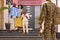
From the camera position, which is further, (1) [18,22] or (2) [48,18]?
(1) [18,22]

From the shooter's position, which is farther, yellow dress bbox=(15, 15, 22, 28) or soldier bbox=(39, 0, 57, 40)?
yellow dress bbox=(15, 15, 22, 28)

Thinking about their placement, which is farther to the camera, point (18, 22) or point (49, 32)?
point (18, 22)

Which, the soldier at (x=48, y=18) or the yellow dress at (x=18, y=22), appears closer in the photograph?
the soldier at (x=48, y=18)

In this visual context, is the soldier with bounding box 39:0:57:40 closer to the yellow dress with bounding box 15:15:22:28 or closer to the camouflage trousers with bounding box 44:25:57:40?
the camouflage trousers with bounding box 44:25:57:40

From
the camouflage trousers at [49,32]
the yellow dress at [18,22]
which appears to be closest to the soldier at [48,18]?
the camouflage trousers at [49,32]

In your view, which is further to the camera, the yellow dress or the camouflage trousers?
the yellow dress

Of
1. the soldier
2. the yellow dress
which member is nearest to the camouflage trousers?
the soldier

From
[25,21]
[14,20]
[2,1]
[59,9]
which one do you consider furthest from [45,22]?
[2,1]

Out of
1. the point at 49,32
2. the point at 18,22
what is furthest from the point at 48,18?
the point at 18,22

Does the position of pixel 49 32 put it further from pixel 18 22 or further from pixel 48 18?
pixel 18 22

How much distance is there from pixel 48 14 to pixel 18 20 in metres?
8.71

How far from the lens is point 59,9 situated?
8.41m

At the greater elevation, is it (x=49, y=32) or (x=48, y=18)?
(x=48, y=18)

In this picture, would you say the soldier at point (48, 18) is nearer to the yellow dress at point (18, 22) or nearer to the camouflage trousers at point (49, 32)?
the camouflage trousers at point (49, 32)
